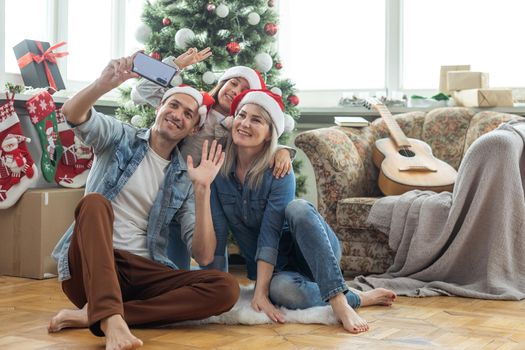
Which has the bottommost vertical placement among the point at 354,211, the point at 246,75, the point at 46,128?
the point at 354,211

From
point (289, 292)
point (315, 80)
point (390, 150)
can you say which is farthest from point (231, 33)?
point (289, 292)

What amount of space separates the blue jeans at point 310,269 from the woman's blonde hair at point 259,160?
0.14 metres

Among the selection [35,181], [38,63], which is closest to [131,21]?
[38,63]

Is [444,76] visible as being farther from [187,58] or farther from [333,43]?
[187,58]

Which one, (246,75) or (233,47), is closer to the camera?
(246,75)

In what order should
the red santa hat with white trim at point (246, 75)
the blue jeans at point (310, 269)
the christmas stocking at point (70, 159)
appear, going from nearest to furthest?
the blue jeans at point (310, 269)
the red santa hat with white trim at point (246, 75)
the christmas stocking at point (70, 159)

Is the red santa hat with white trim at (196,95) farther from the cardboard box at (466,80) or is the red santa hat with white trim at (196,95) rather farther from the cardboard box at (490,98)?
the cardboard box at (466,80)

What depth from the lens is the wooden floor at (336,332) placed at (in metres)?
1.88

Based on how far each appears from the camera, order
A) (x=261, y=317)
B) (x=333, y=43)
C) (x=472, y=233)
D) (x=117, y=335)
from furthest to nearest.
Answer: (x=333, y=43) < (x=472, y=233) < (x=261, y=317) < (x=117, y=335)

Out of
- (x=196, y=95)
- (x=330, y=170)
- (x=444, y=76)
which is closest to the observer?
(x=196, y=95)

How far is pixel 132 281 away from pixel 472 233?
1.38 metres

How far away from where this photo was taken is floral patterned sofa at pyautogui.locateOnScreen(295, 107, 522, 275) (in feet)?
10.2

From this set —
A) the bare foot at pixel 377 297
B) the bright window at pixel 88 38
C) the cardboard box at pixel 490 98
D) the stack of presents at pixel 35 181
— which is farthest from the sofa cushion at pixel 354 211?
the bright window at pixel 88 38

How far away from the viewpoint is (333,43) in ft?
15.5
